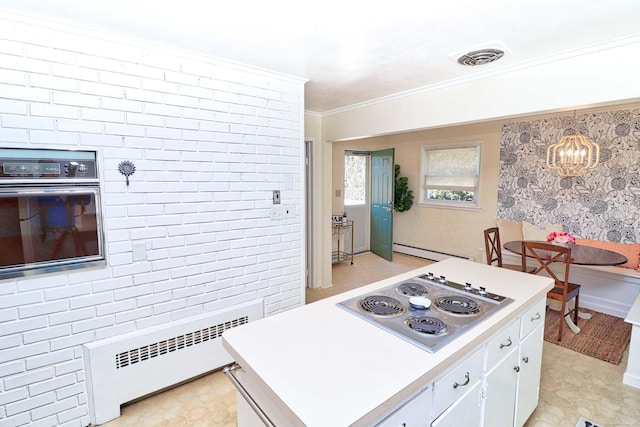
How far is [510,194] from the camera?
4.74 m

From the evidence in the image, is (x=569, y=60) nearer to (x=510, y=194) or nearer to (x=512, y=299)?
(x=512, y=299)

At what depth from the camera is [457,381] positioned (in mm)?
1286

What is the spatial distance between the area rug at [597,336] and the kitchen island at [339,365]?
1947 millimetres

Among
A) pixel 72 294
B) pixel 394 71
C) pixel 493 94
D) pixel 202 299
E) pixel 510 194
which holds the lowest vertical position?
pixel 202 299

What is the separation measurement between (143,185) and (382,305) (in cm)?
166

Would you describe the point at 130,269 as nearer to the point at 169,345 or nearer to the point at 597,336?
the point at 169,345

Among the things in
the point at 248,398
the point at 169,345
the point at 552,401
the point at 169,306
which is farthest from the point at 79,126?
the point at 552,401

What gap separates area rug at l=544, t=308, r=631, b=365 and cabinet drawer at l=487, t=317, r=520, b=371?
1.87m

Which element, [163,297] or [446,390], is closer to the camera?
[446,390]

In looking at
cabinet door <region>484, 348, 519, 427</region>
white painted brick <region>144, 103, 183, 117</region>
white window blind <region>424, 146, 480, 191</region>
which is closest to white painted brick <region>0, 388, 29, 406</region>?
white painted brick <region>144, 103, 183, 117</region>

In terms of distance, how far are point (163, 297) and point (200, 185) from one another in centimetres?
81

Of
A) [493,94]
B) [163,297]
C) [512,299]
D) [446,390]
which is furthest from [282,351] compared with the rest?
→ [493,94]

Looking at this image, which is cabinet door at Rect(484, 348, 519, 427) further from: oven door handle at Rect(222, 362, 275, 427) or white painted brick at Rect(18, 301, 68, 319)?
white painted brick at Rect(18, 301, 68, 319)

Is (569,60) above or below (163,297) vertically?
above
